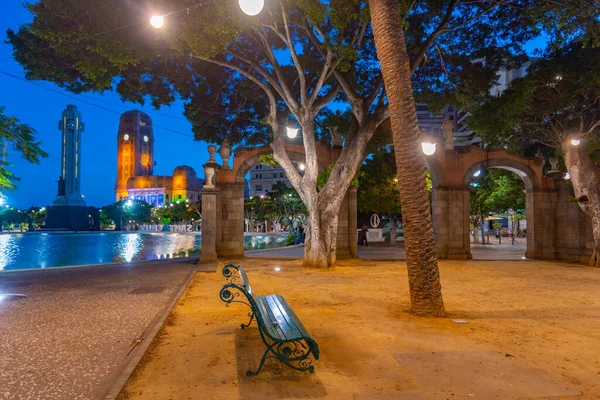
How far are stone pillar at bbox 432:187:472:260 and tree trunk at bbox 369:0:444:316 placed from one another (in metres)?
A: 11.7

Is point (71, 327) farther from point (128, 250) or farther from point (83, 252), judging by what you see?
point (128, 250)

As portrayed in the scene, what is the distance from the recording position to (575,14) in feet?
37.2

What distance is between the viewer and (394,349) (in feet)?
16.7

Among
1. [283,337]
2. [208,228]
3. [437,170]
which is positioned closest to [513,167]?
[437,170]

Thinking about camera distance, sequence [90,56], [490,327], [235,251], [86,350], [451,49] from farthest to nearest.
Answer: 1. [235,251]
2. [451,49]
3. [90,56]
4. [490,327]
5. [86,350]

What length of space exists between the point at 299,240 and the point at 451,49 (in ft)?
62.1

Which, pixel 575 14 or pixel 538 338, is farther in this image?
pixel 575 14

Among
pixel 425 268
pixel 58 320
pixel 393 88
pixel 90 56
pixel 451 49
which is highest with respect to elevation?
pixel 451 49

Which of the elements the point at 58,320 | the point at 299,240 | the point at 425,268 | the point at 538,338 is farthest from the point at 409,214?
the point at 299,240

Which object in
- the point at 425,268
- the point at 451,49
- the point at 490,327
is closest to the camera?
the point at 490,327

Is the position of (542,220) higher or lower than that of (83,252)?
higher

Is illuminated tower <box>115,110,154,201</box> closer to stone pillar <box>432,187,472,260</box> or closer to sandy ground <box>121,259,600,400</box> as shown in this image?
stone pillar <box>432,187,472,260</box>

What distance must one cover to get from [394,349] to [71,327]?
5153 millimetres

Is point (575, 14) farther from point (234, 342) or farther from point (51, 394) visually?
point (51, 394)
